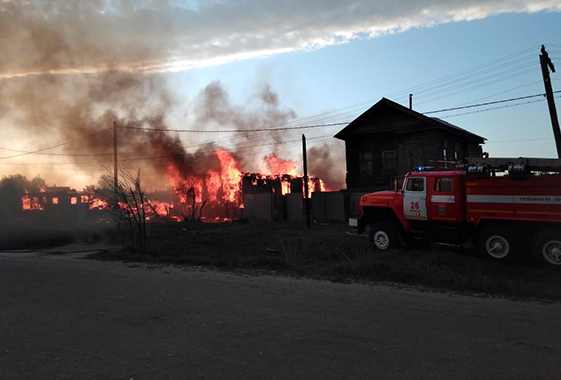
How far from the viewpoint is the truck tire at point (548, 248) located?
359 inches

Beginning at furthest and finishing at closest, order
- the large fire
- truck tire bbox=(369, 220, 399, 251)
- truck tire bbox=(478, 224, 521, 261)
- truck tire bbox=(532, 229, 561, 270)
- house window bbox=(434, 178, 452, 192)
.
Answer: the large fire → truck tire bbox=(369, 220, 399, 251) → house window bbox=(434, 178, 452, 192) → truck tire bbox=(478, 224, 521, 261) → truck tire bbox=(532, 229, 561, 270)

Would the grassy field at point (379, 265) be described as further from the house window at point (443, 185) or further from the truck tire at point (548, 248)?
the house window at point (443, 185)

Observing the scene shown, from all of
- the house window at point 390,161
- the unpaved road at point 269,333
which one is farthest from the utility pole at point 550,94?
the unpaved road at point 269,333

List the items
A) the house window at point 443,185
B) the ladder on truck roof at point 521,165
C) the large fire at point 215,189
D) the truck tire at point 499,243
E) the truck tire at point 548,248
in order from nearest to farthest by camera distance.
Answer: the truck tire at point 548,248 < the ladder on truck roof at point 521,165 < the truck tire at point 499,243 < the house window at point 443,185 < the large fire at point 215,189

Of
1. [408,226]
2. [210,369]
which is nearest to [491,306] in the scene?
[210,369]

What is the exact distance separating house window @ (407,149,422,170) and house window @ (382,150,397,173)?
0.88m

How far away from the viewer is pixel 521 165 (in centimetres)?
965

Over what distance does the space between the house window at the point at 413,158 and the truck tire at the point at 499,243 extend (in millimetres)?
14955

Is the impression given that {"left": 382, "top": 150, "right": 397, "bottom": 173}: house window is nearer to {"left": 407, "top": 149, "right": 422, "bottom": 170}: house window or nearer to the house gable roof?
{"left": 407, "top": 149, "right": 422, "bottom": 170}: house window

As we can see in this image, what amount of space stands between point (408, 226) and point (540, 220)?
11.2 ft

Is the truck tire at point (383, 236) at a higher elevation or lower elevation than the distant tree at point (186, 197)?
lower

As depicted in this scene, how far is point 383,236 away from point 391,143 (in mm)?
14799

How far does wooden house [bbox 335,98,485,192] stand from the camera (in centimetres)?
2416

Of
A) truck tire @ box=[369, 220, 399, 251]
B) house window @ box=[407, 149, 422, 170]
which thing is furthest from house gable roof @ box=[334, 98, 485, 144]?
truck tire @ box=[369, 220, 399, 251]
